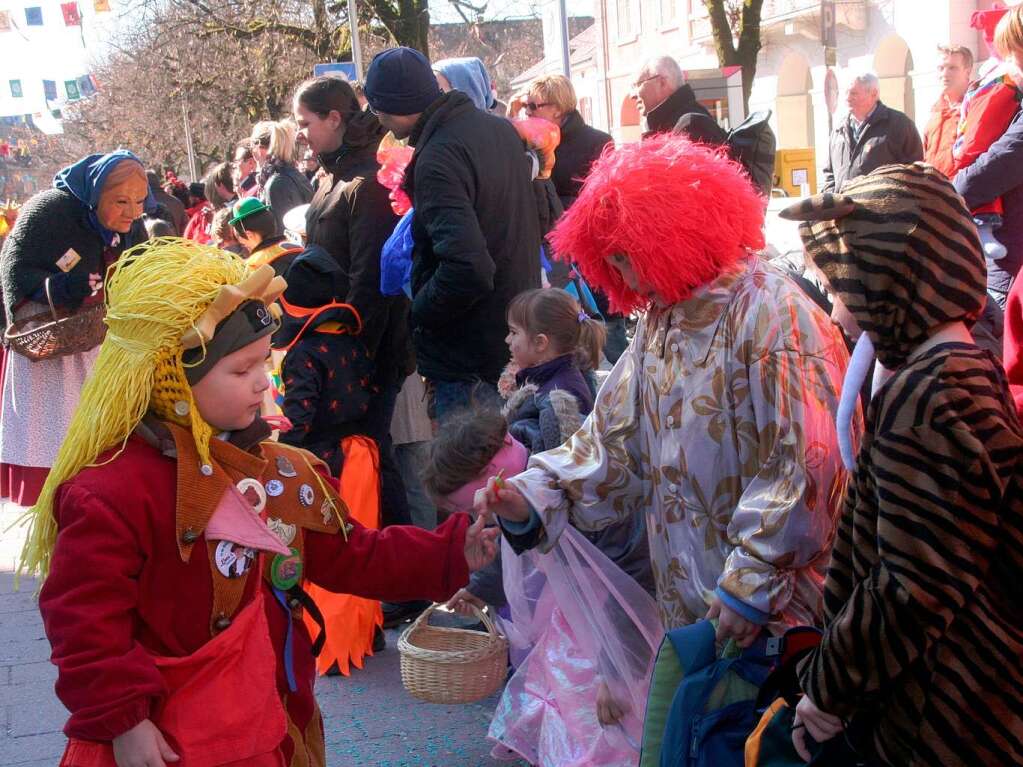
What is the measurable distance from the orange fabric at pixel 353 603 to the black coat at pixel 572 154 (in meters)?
2.52

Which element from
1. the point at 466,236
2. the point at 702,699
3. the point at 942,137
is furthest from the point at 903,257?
the point at 942,137

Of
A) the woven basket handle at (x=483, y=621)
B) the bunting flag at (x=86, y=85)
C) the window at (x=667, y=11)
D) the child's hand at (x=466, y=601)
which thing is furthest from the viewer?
the bunting flag at (x=86, y=85)

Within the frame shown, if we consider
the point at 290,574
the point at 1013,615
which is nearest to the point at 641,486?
the point at 290,574

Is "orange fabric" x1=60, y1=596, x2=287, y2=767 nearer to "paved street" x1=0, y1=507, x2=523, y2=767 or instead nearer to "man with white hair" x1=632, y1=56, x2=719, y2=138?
"paved street" x1=0, y1=507, x2=523, y2=767

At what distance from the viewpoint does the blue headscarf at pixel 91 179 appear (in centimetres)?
539

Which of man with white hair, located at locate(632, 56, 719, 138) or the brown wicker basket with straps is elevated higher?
man with white hair, located at locate(632, 56, 719, 138)

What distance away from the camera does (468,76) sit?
17.3ft

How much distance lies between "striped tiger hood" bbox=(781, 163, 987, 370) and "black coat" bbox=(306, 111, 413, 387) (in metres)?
2.78

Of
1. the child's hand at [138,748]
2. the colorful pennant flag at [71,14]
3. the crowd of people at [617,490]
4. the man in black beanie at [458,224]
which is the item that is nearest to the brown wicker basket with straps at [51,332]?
the crowd of people at [617,490]

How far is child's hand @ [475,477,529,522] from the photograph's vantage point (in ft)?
8.65

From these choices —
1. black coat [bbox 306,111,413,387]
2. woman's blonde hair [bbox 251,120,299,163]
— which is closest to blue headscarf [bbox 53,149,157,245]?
black coat [bbox 306,111,413,387]

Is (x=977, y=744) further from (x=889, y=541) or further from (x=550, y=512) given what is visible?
(x=550, y=512)

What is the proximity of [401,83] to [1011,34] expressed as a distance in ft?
7.23

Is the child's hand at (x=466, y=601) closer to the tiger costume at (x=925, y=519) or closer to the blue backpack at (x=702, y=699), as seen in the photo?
the blue backpack at (x=702, y=699)
